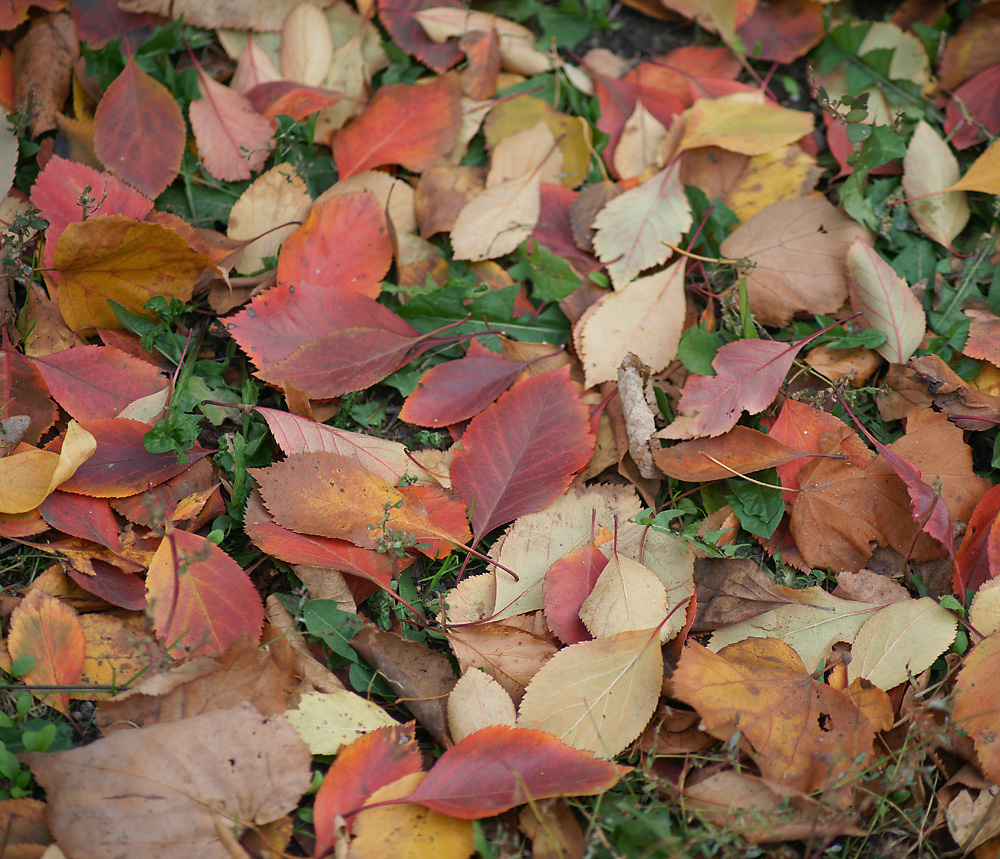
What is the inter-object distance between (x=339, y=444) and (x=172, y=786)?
618 mm

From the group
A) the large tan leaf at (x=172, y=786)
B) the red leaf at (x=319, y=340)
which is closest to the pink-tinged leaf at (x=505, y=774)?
the large tan leaf at (x=172, y=786)

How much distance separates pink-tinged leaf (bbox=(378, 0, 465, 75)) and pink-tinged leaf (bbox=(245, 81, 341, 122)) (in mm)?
263

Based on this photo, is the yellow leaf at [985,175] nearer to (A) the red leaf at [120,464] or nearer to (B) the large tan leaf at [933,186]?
(B) the large tan leaf at [933,186]

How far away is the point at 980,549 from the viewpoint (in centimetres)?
133

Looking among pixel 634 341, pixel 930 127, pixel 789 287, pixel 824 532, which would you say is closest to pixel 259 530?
pixel 634 341

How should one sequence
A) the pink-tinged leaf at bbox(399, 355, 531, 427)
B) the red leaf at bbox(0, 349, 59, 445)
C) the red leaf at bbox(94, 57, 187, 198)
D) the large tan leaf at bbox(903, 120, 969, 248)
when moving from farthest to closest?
the large tan leaf at bbox(903, 120, 969, 248), the red leaf at bbox(94, 57, 187, 198), the pink-tinged leaf at bbox(399, 355, 531, 427), the red leaf at bbox(0, 349, 59, 445)

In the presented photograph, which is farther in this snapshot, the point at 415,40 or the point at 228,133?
the point at 415,40

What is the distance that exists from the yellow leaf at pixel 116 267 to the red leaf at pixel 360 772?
3.03 ft

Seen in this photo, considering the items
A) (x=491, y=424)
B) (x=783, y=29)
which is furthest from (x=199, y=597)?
(x=783, y=29)

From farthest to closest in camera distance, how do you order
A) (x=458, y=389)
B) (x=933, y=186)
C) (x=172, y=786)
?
(x=933, y=186) < (x=458, y=389) < (x=172, y=786)

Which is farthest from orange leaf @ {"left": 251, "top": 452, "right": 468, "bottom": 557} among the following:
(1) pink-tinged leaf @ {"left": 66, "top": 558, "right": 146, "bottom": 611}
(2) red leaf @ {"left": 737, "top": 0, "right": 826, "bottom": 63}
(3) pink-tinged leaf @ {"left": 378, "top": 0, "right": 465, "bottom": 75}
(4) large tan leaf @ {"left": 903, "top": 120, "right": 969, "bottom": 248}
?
(2) red leaf @ {"left": 737, "top": 0, "right": 826, "bottom": 63}

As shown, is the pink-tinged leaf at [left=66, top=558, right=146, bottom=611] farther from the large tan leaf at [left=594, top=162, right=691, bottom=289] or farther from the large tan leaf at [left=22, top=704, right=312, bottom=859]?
the large tan leaf at [left=594, top=162, right=691, bottom=289]

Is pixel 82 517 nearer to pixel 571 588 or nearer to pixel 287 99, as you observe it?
pixel 571 588

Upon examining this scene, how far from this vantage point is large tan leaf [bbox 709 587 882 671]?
50.5 inches
